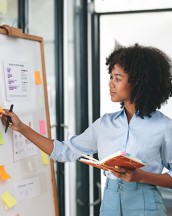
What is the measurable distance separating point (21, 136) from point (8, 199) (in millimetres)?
311

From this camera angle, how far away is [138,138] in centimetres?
186

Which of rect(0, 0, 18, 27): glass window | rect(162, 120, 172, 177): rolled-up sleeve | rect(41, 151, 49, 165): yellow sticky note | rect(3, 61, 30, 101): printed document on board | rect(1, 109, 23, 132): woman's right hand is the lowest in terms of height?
rect(41, 151, 49, 165): yellow sticky note

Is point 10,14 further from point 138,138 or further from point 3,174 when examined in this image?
point 138,138

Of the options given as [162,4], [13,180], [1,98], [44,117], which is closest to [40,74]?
[44,117]

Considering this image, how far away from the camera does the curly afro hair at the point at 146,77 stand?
1.87 m

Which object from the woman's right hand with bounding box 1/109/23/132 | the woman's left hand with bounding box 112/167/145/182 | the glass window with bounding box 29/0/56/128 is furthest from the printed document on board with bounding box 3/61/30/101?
the glass window with bounding box 29/0/56/128

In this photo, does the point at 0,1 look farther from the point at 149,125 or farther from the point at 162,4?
the point at 162,4

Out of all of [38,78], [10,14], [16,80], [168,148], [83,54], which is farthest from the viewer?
[83,54]

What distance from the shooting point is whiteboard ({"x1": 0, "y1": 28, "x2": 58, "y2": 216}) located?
6.35 feet

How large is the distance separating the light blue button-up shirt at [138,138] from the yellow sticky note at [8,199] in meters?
0.28

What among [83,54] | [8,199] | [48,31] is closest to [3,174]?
[8,199]

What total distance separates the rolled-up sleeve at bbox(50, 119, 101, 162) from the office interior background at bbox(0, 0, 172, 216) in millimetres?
1181

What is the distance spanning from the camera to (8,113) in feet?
6.20

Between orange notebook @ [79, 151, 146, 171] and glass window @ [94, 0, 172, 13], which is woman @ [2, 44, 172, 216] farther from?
glass window @ [94, 0, 172, 13]
